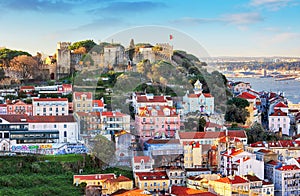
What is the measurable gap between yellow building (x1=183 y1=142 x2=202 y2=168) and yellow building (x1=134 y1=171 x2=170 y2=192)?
1.93 m

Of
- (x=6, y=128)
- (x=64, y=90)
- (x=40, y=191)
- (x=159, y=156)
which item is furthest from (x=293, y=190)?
(x=64, y=90)

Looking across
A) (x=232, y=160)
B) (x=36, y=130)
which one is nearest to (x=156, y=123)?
(x=232, y=160)

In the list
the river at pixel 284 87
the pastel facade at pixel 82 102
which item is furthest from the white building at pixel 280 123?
the river at pixel 284 87

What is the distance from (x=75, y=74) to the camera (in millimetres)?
34875

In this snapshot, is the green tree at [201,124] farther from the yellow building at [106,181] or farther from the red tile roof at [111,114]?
the yellow building at [106,181]

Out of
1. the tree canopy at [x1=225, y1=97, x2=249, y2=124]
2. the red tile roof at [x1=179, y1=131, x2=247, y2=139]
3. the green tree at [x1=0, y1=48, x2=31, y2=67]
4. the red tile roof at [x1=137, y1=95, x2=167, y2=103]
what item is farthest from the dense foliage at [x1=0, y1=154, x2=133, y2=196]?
the green tree at [x1=0, y1=48, x2=31, y2=67]

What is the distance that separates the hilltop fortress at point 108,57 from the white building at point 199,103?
557 cm

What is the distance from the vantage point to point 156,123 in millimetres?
24016

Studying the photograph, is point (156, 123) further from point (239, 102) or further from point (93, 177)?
point (239, 102)

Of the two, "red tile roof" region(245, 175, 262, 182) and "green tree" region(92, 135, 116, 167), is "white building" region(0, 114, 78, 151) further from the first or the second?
"red tile roof" region(245, 175, 262, 182)

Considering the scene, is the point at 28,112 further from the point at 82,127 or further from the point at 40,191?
the point at 40,191

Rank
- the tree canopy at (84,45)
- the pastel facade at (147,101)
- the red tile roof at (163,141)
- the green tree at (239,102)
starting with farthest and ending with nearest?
the tree canopy at (84,45) < the green tree at (239,102) < the pastel facade at (147,101) < the red tile roof at (163,141)

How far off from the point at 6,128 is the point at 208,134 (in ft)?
25.5

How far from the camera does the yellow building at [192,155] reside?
70.6ft
